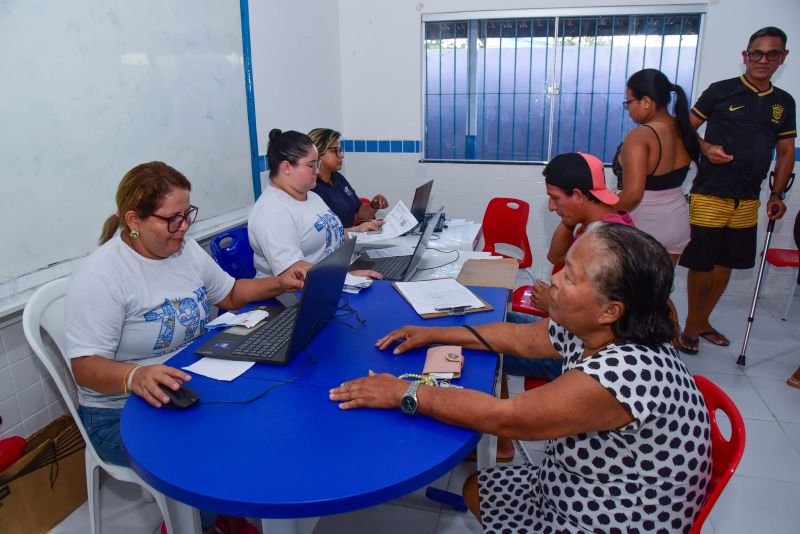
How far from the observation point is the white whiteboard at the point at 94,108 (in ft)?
6.37

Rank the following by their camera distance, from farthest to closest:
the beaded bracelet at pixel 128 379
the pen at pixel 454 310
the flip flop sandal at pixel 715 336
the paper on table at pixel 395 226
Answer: the flip flop sandal at pixel 715 336 → the paper on table at pixel 395 226 → the pen at pixel 454 310 → the beaded bracelet at pixel 128 379

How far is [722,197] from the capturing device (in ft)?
11.5

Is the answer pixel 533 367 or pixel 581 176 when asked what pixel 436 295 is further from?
pixel 581 176

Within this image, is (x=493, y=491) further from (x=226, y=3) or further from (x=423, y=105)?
(x=423, y=105)

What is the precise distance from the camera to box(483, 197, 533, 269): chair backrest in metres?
3.88

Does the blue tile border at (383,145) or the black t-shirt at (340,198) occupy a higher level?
the blue tile border at (383,145)

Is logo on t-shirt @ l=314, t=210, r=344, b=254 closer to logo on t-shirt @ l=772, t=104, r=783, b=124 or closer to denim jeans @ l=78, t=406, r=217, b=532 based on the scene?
denim jeans @ l=78, t=406, r=217, b=532

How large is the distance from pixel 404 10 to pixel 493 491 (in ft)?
14.4

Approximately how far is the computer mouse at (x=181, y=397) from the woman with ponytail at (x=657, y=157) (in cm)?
236

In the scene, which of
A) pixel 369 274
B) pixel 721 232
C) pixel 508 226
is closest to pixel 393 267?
pixel 369 274

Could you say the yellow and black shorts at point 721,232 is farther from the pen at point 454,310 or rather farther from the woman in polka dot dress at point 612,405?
the woman in polka dot dress at point 612,405

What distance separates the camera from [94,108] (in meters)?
2.27

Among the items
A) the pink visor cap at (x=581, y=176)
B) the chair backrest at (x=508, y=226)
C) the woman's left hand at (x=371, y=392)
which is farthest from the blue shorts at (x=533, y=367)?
the chair backrest at (x=508, y=226)

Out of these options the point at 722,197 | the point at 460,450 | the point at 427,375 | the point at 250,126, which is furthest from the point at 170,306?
the point at 722,197
